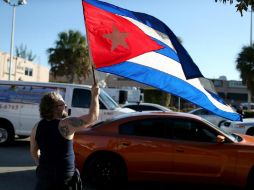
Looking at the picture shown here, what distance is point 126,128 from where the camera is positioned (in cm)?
847

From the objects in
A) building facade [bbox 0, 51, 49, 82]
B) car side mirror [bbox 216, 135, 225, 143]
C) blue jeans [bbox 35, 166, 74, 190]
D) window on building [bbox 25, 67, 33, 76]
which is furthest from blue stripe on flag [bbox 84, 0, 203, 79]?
window on building [bbox 25, 67, 33, 76]

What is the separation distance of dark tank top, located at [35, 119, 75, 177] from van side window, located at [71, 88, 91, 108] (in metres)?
9.47

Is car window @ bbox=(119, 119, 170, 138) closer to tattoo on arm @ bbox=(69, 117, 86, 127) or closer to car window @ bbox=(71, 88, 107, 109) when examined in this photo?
tattoo on arm @ bbox=(69, 117, 86, 127)

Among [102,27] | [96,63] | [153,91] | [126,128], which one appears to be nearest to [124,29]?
[102,27]

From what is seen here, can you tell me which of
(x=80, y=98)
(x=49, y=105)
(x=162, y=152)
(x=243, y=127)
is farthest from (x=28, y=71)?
(x=49, y=105)

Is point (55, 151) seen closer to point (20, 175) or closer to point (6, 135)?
point (20, 175)

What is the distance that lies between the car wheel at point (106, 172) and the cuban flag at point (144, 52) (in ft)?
7.46

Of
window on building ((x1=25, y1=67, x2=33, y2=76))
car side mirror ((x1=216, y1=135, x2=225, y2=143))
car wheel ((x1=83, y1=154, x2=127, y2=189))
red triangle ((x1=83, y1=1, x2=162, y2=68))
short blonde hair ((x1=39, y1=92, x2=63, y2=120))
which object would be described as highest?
window on building ((x1=25, y1=67, x2=33, y2=76))

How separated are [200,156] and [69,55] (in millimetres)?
38116

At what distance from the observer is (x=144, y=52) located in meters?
6.60

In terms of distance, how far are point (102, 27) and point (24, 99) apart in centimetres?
816

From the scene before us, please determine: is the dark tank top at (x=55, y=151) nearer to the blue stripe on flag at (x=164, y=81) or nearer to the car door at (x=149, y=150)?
the blue stripe on flag at (x=164, y=81)

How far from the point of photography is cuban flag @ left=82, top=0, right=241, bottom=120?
6.25 metres

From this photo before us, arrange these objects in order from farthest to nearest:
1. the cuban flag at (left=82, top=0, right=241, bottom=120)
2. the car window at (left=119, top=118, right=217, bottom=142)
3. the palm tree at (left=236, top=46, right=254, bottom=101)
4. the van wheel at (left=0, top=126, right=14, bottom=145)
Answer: the palm tree at (left=236, top=46, right=254, bottom=101), the van wheel at (left=0, top=126, right=14, bottom=145), the car window at (left=119, top=118, right=217, bottom=142), the cuban flag at (left=82, top=0, right=241, bottom=120)
